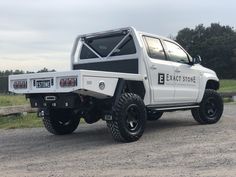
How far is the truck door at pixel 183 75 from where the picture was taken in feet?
36.1

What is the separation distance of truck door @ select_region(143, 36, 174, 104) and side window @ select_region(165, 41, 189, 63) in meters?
0.32

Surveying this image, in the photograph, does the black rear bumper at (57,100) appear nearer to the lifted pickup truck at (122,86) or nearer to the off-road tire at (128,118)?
the lifted pickup truck at (122,86)

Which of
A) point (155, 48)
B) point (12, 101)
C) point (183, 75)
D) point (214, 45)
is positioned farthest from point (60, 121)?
point (214, 45)

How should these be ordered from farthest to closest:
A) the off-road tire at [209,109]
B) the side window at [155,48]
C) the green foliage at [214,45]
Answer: the green foliage at [214,45], the off-road tire at [209,109], the side window at [155,48]

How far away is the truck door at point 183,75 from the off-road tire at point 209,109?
15.4 inches

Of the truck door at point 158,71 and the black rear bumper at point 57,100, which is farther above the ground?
the truck door at point 158,71

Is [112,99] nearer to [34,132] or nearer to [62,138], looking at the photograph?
[62,138]

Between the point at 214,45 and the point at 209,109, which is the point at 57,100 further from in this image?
the point at 214,45

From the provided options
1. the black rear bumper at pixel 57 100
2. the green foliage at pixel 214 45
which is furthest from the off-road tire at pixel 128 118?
the green foliage at pixel 214 45

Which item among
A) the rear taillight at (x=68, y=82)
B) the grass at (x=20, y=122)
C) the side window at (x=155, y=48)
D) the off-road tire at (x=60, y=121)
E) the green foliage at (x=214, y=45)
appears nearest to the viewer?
the rear taillight at (x=68, y=82)

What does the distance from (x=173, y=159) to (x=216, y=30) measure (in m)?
96.4

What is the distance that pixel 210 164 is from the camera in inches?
270

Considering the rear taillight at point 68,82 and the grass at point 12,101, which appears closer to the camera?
the rear taillight at point 68,82

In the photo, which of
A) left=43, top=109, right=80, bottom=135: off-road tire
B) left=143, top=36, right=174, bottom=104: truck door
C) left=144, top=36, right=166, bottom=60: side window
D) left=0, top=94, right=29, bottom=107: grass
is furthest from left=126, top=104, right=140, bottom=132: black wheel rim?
left=0, top=94, right=29, bottom=107: grass
